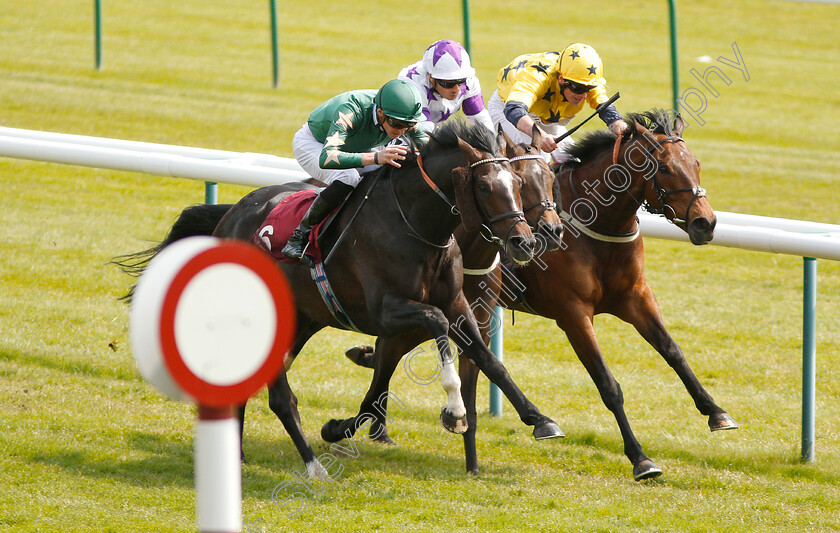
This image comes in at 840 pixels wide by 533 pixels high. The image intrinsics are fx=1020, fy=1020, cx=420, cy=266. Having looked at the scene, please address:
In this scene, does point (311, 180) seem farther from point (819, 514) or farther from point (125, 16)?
point (125, 16)

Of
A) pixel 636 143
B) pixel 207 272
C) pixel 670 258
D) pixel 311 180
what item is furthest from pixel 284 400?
pixel 670 258

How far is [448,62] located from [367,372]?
2.44 meters

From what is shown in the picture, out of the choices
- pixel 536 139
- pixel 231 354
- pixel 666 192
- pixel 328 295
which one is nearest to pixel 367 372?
pixel 328 295

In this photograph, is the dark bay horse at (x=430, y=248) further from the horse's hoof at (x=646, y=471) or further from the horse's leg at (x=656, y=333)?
the horse's leg at (x=656, y=333)

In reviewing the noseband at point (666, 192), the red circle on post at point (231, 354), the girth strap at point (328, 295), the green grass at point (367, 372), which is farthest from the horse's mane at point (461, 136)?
the red circle on post at point (231, 354)

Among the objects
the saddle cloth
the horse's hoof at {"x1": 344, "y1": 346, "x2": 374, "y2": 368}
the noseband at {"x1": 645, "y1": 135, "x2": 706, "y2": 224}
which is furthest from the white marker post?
the horse's hoof at {"x1": 344, "y1": 346, "x2": 374, "y2": 368}

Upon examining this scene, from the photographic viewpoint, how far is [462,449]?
5328mm

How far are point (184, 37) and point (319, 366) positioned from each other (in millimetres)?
12326

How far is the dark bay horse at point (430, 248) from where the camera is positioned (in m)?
4.26

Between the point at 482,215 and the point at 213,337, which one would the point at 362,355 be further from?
the point at 213,337

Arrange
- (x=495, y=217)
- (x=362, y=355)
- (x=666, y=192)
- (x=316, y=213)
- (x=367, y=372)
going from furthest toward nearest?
(x=367, y=372) < (x=362, y=355) < (x=666, y=192) < (x=316, y=213) < (x=495, y=217)

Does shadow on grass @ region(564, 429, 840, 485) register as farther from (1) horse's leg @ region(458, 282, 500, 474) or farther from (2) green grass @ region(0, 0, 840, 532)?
(1) horse's leg @ region(458, 282, 500, 474)

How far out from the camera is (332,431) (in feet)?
17.2

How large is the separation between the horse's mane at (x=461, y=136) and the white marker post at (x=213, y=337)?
3134 mm
